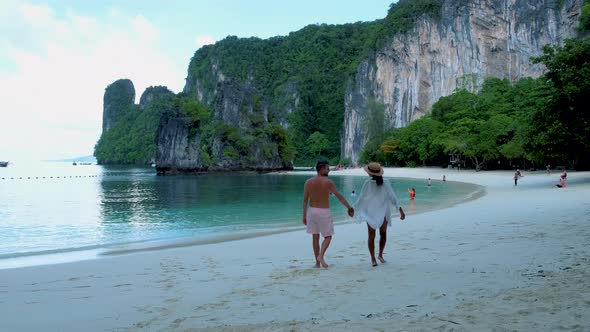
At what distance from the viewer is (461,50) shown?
83.4 metres

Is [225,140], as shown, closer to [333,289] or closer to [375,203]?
[375,203]

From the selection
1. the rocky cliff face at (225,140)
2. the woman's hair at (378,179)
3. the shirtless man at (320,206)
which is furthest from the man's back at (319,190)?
the rocky cliff face at (225,140)

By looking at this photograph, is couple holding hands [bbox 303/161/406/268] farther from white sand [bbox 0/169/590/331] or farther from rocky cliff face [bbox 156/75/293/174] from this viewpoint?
rocky cliff face [bbox 156/75/293/174]

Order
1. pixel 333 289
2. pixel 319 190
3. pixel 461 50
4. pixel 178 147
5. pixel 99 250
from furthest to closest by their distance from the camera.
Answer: pixel 178 147
pixel 461 50
pixel 99 250
pixel 319 190
pixel 333 289

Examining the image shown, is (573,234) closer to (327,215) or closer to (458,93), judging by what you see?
(327,215)

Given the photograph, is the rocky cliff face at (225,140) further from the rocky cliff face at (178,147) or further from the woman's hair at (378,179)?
the woman's hair at (378,179)

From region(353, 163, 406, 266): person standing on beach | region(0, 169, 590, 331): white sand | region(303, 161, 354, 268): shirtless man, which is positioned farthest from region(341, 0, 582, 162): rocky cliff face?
region(303, 161, 354, 268): shirtless man

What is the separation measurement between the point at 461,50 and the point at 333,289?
283 feet

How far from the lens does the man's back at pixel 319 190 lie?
278 inches

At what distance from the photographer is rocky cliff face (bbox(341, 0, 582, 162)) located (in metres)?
73.5

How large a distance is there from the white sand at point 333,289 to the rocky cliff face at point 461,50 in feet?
246

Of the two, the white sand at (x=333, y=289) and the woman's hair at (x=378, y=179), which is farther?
the woman's hair at (x=378, y=179)

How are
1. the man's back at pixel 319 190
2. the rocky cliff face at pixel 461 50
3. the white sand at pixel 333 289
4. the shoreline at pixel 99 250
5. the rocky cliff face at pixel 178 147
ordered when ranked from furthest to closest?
1. the rocky cliff face at pixel 178 147
2. the rocky cliff face at pixel 461 50
3. the shoreline at pixel 99 250
4. the man's back at pixel 319 190
5. the white sand at pixel 333 289

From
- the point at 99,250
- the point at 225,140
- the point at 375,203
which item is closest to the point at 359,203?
the point at 375,203
